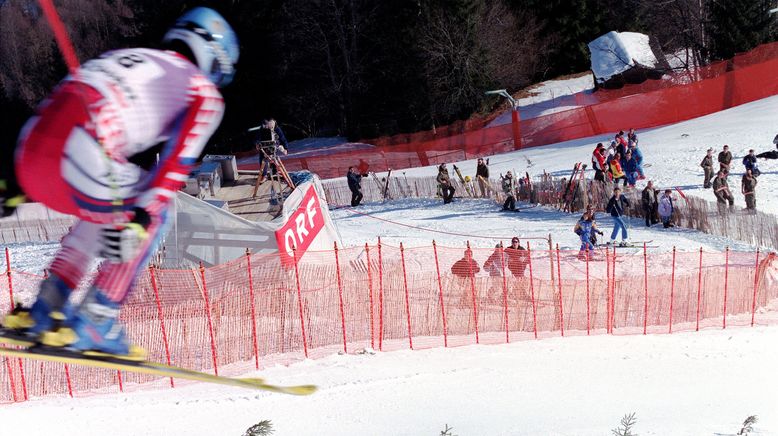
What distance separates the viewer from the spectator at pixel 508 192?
24047 millimetres

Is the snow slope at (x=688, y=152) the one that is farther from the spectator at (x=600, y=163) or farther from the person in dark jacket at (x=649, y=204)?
the person in dark jacket at (x=649, y=204)

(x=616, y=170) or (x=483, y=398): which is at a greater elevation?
(x=616, y=170)

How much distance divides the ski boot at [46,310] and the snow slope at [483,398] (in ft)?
17.7

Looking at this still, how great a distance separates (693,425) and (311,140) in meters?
42.3

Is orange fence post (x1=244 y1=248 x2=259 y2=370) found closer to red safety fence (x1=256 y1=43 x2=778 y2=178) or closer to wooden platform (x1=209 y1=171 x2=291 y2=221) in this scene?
wooden platform (x1=209 y1=171 x2=291 y2=221)

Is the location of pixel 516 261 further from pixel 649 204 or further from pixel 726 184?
pixel 726 184

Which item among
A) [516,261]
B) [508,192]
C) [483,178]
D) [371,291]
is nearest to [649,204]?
[508,192]

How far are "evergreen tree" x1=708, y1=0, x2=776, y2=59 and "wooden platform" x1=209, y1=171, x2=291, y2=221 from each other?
90.5 ft

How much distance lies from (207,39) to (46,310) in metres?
1.91

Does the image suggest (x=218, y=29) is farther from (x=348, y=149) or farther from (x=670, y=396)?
(x=348, y=149)

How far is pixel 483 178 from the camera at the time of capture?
2592 centimetres

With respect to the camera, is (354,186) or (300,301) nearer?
(300,301)

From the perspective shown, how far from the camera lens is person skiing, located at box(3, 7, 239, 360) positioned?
174 inches

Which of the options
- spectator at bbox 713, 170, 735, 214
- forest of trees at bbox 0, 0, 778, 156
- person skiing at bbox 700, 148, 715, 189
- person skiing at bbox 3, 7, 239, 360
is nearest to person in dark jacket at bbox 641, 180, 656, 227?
spectator at bbox 713, 170, 735, 214
